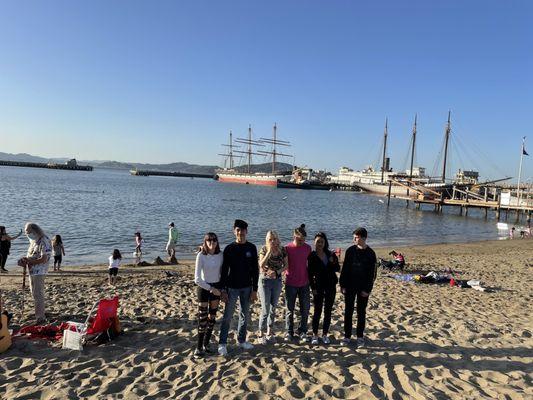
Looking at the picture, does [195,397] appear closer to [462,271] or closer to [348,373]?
[348,373]

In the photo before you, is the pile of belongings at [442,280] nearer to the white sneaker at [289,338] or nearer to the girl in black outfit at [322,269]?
the girl in black outfit at [322,269]

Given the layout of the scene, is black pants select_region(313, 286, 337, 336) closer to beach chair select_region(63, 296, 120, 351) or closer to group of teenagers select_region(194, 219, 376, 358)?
group of teenagers select_region(194, 219, 376, 358)

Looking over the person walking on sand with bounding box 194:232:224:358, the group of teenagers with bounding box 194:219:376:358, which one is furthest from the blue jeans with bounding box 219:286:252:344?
the person walking on sand with bounding box 194:232:224:358

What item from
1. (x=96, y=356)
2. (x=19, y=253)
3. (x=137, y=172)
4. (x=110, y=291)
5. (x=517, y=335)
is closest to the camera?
(x=96, y=356)

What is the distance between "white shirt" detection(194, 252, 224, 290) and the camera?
16.9ft

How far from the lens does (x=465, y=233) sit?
3506 centimetres

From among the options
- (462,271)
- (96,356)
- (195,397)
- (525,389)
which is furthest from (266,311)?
(462,271)

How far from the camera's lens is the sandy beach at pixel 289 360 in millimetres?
4648

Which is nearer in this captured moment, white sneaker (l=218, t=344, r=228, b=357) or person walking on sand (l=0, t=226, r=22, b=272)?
white sneaker (l=218, t=344, r=228, b=357)

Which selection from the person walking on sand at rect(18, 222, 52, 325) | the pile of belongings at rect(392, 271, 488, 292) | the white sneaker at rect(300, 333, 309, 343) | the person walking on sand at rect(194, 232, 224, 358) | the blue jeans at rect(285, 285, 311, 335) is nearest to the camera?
the person walking on sand at rect(194, 232, 224, 358)

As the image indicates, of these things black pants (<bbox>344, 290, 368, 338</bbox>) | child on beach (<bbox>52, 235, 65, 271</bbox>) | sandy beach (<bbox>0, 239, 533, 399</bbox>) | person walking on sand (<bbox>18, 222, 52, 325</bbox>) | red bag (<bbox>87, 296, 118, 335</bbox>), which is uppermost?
person walking on sand (<bbox>18, 222, 52, 325</bbox>)

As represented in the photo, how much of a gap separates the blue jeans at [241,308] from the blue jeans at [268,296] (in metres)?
0.34

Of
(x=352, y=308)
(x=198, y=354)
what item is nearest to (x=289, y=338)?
(x=352, y=308)

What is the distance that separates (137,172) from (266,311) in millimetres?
193785
